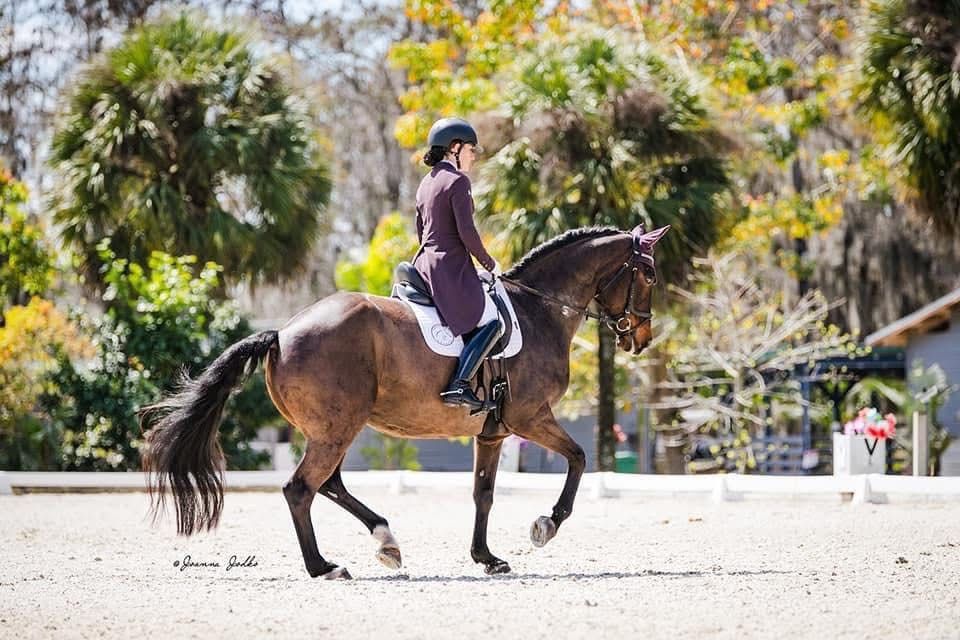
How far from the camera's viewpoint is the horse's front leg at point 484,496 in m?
8.28

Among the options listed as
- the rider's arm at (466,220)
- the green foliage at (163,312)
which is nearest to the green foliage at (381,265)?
the green foliage at (163,312)

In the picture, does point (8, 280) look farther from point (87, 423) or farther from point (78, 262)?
point (87, 423)

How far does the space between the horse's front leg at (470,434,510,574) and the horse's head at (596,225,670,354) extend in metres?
1.21

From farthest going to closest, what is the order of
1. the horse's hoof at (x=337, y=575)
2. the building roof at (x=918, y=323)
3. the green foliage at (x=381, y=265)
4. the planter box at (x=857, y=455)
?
the green foliage at (x=381, y=265) → the building roof at (x=918, y=323) → the planter box at (x=857, y=455) → the horse's hoof at (x=337, y=575)

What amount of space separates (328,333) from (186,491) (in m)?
1.23

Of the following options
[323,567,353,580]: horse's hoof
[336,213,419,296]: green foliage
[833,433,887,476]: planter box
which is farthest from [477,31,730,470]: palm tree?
[323,567,353,580]: horse's hoof

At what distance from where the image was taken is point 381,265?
933 inches

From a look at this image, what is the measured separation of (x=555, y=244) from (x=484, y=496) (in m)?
1.80

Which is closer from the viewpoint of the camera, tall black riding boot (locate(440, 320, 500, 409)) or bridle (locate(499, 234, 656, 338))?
tall black riding boot (locate(440, 320, 500, 409))

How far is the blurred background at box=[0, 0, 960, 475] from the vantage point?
18.4 meters

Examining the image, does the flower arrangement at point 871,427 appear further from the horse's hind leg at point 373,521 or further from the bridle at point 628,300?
the horse's hind leg at point 373,521

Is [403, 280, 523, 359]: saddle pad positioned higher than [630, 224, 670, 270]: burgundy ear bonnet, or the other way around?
[630, 224, 670, 270]: burgundy ear bonnet

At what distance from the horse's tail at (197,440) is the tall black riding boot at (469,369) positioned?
1126 mm

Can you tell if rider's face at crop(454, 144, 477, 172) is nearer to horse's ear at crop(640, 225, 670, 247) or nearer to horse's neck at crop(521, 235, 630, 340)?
horse's neck at crop(521, 235, 630, 340)
